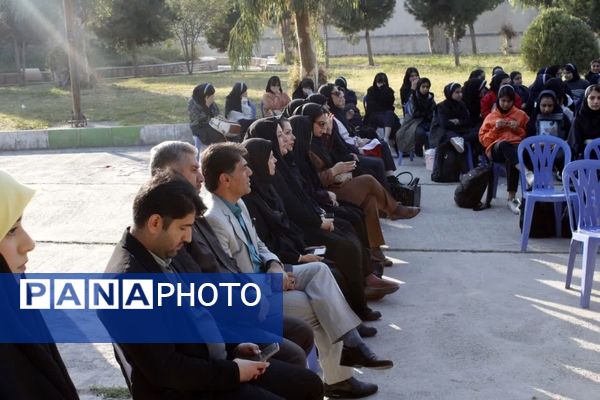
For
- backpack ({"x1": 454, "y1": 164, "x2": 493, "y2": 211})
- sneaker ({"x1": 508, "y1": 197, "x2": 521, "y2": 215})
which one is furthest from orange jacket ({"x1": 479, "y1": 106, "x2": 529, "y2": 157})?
sneaker ({"x1": 508, "y1": 197, "x2": 521, "y2": 215})

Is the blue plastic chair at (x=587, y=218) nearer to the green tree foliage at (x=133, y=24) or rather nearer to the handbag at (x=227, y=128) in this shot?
the handbag at (x=227, y=128)

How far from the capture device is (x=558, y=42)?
76.1 ft

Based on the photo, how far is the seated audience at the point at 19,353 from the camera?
7.95ft

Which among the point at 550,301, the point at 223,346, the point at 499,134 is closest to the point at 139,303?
the point at 223,346

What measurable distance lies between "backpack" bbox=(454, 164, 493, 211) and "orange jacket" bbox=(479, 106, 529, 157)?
32 cm

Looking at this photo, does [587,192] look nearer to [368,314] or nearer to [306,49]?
[368,314]

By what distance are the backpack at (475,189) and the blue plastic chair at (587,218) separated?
277 centimetres

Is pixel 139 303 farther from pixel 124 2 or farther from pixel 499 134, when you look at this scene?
pixel 124 2

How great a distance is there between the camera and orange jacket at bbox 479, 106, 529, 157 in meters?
9.15

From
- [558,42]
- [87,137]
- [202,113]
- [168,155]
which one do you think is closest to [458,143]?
[202,113]

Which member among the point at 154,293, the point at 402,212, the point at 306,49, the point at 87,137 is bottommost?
the point at 87,137

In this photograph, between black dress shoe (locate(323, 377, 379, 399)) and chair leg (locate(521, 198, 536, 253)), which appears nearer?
black dress shoe (locate(323, 377, 379, 399))

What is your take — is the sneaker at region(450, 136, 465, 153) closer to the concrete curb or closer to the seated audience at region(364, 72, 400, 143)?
the seated audience at region(364, 72, 400, 143)

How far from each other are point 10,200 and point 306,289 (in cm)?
205
